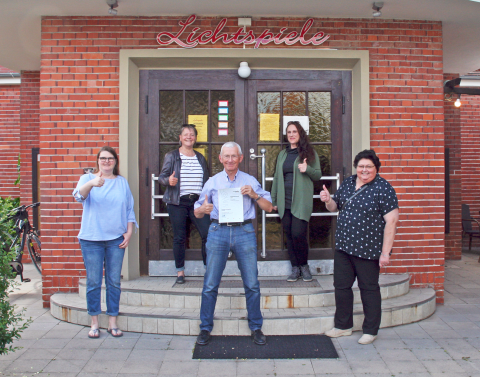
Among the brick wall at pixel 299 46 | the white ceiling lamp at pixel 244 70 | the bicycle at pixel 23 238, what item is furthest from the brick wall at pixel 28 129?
the white ceiling lamp at pixel 244 70

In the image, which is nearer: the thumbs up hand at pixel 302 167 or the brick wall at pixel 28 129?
the thumbs up hand at pixel 302 167

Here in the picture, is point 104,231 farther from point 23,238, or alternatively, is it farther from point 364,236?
point 23,238

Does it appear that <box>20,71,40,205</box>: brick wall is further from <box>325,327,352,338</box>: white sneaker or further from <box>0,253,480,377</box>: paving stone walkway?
<box>325,327,352,338</box>: white sneaker

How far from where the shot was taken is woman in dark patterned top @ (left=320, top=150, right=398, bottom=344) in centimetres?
375

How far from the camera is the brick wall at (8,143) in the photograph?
8812mm

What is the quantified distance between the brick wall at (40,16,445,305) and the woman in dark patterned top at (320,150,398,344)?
4.43 feet

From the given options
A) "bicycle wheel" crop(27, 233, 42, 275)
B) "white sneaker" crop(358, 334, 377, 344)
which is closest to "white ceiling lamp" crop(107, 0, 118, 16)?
"bicycle wheel" crop(27, 233, 42, 275)

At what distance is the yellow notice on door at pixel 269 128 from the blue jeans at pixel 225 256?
69.3 inches

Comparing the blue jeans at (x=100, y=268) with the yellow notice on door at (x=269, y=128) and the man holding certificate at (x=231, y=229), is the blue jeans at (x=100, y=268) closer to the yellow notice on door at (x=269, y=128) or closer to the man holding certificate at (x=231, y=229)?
the man holding certificate at (x=231, y=229)

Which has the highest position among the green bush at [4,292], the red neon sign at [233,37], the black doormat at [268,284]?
the red neon sign at [233,37]

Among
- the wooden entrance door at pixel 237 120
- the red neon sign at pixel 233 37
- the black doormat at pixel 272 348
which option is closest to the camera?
the black doormat at pixel 272 348

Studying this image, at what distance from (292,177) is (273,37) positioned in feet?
5.38

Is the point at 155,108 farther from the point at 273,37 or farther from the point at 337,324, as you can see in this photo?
the point at 337,324

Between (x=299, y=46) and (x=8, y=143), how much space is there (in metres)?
6.65
